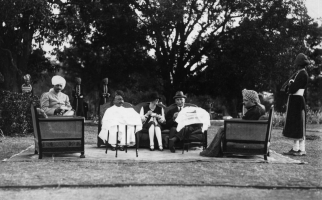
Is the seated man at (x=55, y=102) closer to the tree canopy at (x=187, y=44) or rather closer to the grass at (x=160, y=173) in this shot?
the grass at (x=160, y=173)

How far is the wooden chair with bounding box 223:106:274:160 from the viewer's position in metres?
9.19

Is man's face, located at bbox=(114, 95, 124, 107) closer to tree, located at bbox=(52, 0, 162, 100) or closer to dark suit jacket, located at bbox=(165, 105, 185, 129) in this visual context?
dark suit jacket, located at bbox=(165, 105, 185, 129)

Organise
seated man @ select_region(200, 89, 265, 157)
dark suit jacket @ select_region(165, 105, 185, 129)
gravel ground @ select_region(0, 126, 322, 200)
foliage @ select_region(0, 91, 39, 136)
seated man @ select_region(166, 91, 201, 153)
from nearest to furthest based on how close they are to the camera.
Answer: gravel ground @ select_region(0, 126, 322, 200) < seated man @ select_region(200, 89, 265, 157) < seated man @ select_region(166, 91, 201, 153) < dark suit jacket @ select_region(165, 105, 185, 129) < foliage @ select_region(0, 91, 39, 136)

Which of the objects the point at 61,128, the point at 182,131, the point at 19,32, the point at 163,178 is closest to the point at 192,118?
the point at 182,131

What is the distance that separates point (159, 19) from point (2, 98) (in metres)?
9.68

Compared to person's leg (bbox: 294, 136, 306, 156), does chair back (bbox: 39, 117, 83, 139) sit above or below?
above

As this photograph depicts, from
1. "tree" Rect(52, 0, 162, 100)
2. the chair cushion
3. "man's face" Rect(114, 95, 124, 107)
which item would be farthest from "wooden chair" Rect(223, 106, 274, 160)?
"tree" Rect(52, 0, 162, 100)

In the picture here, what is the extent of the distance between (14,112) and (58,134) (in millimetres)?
5767

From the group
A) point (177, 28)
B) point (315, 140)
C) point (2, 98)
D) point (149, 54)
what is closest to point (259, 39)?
point (177, 28)

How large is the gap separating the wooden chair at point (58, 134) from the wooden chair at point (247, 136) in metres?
2.78

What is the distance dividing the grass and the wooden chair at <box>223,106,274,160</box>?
748 mm

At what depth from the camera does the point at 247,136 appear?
9.25m

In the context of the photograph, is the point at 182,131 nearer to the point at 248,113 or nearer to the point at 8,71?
the point at 248,113

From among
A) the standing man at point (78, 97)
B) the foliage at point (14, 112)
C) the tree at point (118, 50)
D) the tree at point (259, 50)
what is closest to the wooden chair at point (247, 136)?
the foliage at point (14, 112)
